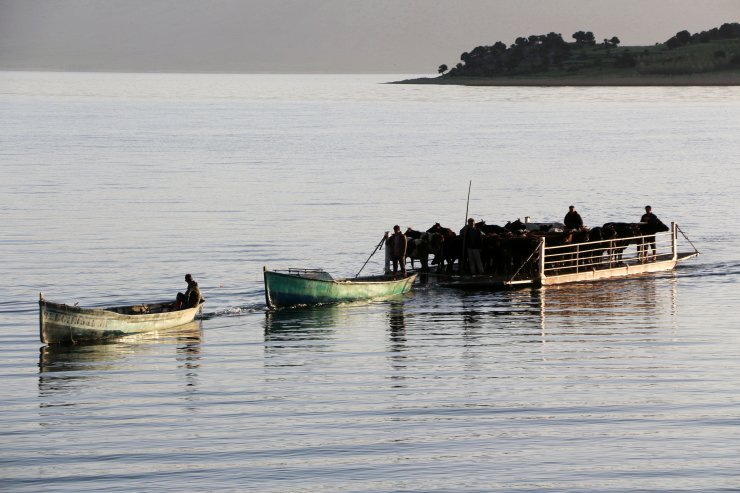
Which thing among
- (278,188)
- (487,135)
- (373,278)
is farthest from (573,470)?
(487,135)

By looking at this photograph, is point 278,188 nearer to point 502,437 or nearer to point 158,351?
point 158,351

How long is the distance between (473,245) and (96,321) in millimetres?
15243

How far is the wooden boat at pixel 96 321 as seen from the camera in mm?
36531

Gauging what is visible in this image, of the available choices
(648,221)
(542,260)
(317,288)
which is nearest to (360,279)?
(317,288)

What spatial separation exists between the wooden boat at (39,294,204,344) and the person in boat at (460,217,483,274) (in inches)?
441

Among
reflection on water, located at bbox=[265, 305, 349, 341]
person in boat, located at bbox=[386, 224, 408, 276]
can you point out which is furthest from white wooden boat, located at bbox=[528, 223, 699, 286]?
reflection on water, located at bbox=[265, 305, 349, 341]

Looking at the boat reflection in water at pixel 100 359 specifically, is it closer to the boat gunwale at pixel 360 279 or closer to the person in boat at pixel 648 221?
the boat gunwale at pixel 360 279

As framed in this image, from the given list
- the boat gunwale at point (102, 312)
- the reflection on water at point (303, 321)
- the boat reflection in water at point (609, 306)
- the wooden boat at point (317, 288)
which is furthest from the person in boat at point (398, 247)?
the boat gunwale at point (102, 312)

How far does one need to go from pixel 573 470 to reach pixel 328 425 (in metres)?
5.93

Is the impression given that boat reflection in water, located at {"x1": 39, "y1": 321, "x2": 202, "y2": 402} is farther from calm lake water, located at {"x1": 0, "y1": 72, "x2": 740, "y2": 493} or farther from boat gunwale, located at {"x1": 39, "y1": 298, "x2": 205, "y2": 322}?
boat gunwale, located at {"x1": 39, "y1": 298, "x2": 205, "y2": 322}

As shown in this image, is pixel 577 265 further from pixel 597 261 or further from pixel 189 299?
pixel 189 299

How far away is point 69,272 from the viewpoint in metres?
54.2

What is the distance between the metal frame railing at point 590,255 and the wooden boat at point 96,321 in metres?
14.6

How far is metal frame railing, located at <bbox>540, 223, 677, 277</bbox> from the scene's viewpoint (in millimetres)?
47531
